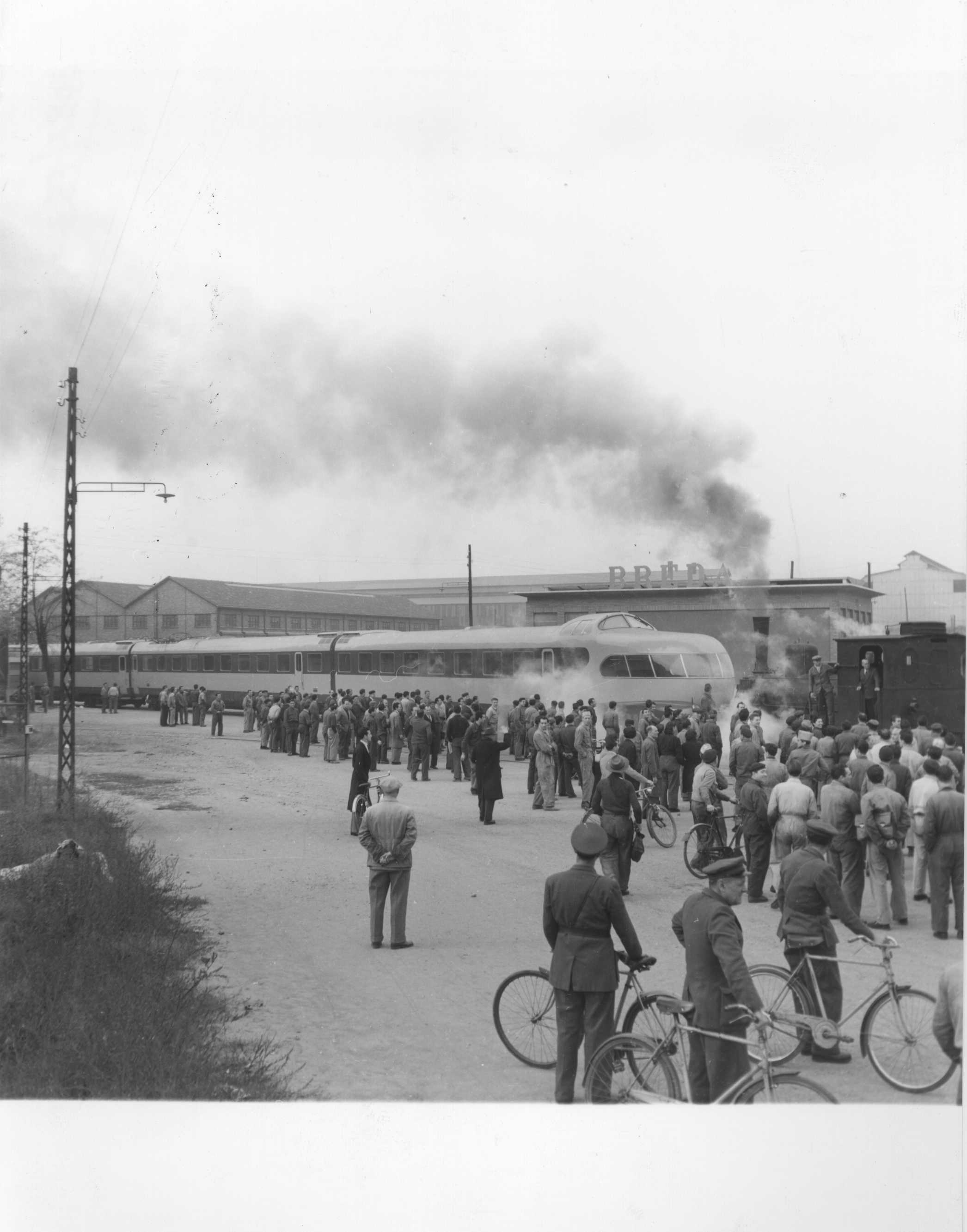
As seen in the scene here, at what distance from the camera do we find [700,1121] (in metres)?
5.27

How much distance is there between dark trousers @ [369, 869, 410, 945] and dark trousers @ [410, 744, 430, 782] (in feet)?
32.7

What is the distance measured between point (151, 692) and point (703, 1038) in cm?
3058

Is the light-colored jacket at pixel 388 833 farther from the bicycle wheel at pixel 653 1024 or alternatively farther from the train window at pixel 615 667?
the train window at pixel 615 667

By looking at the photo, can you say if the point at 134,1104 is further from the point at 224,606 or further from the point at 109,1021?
the point at 224,606

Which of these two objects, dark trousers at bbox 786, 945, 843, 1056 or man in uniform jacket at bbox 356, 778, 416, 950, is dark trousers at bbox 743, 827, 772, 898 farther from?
man in uniform jacket at bbox 356, 778, 416, 950

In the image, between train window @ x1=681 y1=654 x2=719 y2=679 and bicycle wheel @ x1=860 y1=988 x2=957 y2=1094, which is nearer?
bicycle wheel @ x1=860 y1=988 x2=957 y2=1094

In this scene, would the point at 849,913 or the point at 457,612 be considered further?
the point at 457,612

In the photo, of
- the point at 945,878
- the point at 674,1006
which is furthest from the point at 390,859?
the point at 945,878

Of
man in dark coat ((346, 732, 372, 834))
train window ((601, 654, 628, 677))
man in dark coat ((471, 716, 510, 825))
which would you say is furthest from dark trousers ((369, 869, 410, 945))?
train window ((601, 654, 628, 677))

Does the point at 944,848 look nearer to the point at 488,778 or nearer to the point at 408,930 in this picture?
the point at 408,930

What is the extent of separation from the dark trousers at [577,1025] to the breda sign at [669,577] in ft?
49.4

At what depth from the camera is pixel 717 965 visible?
4871 mm

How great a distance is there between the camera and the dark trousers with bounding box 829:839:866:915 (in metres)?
8.24

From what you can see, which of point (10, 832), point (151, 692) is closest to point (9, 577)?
point (10, 832)
